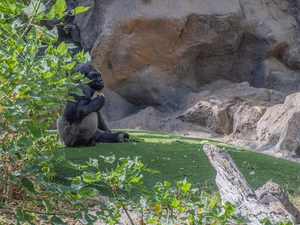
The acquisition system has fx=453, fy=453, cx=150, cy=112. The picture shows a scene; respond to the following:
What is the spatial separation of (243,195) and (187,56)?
341 inches

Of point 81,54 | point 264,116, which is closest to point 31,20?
point 81,54

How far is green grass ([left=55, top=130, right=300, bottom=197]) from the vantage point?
14.5 feet

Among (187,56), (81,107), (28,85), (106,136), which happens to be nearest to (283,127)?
(106,136)

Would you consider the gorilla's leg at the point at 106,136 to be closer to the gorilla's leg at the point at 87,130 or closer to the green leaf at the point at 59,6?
the gorilla's leg at the point at 87,130

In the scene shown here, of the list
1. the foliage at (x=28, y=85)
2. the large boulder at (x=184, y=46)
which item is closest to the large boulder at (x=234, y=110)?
the large boulder at (x=184, y=46)

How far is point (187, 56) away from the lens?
11180 mm

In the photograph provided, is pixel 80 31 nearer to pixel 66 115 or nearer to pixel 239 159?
pixel 66 115

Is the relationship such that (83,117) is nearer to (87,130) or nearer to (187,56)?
(87,130)

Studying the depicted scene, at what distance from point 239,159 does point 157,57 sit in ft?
18.8

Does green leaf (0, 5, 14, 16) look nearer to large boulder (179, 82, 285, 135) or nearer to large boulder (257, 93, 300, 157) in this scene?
large boulder (257, 93, 300, 157)

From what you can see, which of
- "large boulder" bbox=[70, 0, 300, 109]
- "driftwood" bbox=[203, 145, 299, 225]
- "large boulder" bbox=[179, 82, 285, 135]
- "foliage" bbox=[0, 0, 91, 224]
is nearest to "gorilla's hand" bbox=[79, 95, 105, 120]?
"driftwood" bbox=[203, 145, 299, 225]

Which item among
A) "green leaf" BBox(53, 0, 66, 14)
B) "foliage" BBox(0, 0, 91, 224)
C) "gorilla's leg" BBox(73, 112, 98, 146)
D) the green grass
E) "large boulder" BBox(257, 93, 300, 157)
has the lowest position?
"large boulder" BBox(257, 93, 300, 157)

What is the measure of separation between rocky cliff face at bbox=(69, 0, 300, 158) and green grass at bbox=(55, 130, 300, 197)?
3.99 m

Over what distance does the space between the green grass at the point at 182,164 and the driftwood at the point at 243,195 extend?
4.03 feet
